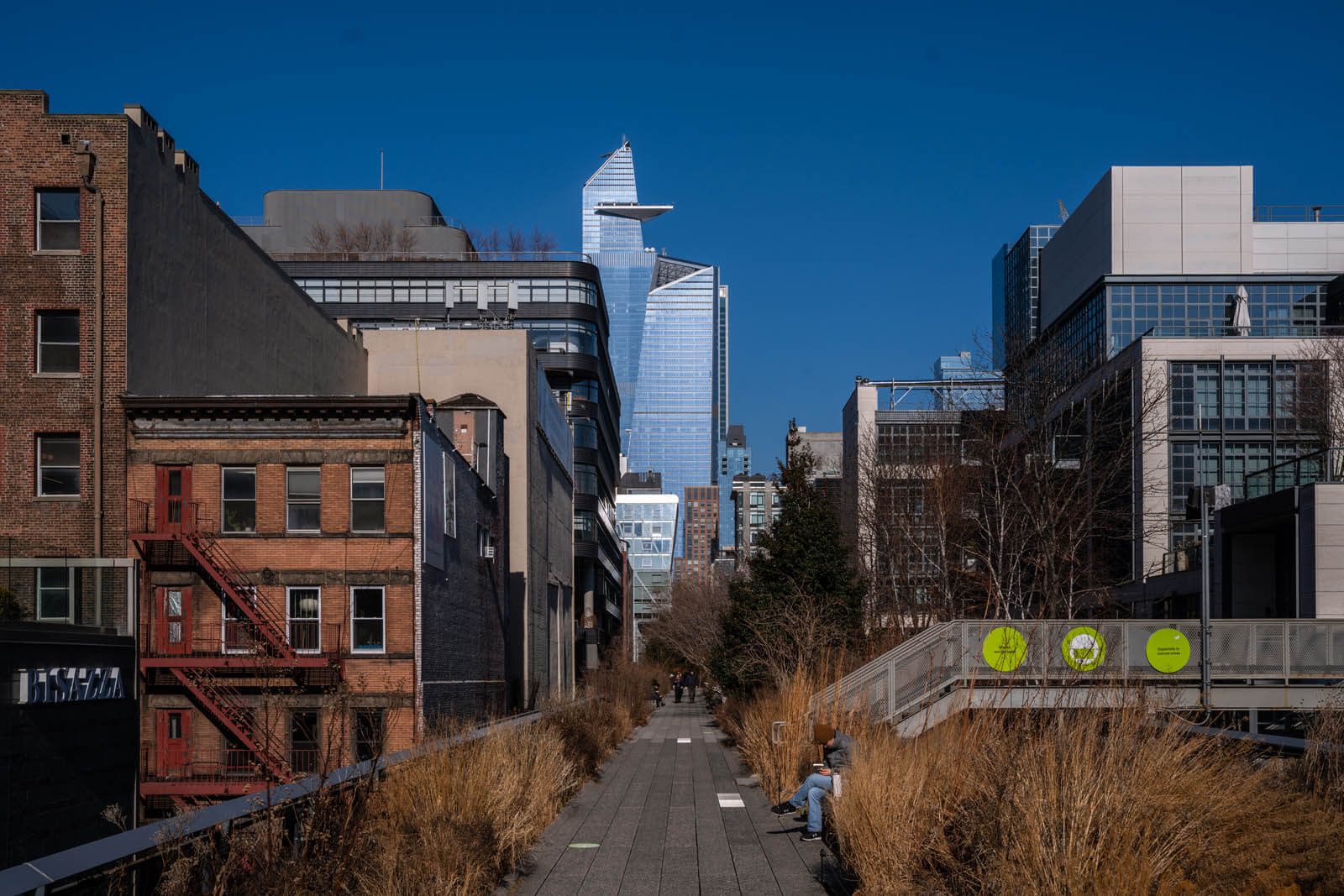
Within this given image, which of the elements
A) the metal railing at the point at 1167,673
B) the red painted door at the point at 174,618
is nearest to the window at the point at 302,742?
the red painted door at the point at 174,618

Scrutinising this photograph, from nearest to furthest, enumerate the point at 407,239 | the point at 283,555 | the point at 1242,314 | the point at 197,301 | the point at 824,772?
the point at 824,772 → the point at 283,555 → the point at 197,301 → the point at 1242,314 → the point at 407,239

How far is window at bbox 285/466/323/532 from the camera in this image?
1224 inches

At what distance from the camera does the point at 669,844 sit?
1487 cm

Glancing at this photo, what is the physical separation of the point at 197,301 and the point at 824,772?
26.1 metres

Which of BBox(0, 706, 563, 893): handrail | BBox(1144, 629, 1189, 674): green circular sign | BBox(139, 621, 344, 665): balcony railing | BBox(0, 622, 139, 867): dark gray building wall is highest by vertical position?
BBox(0, 706, 563, 893): handrail

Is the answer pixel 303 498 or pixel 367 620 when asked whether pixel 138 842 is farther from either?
pixel 303 498

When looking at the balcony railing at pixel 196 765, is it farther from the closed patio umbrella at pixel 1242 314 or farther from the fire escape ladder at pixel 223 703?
the closed patio umbrella at pixel 1242 314

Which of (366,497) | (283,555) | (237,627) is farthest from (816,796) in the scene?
(237,627)

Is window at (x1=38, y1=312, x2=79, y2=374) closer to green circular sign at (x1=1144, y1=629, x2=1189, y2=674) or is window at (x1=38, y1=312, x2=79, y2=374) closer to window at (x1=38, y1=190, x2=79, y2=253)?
window at (x1=38, y1=190, x2=79, y2=253)

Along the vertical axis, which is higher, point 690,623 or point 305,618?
point 305,618

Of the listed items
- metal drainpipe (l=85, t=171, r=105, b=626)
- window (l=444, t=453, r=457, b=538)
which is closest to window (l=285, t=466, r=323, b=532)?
window (l=444, t=453, r=457, b=538)

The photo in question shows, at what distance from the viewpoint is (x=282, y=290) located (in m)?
41.6

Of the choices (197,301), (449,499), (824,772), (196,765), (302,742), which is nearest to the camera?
(824,772)

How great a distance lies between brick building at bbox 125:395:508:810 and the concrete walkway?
7.91 metres
